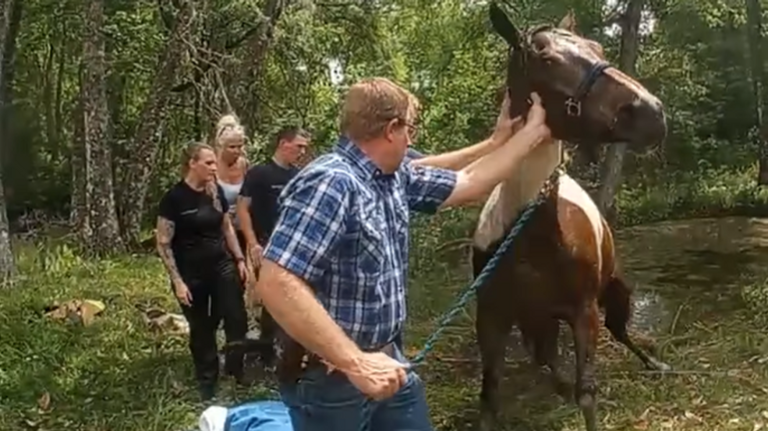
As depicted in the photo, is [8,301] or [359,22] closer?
[8,301]

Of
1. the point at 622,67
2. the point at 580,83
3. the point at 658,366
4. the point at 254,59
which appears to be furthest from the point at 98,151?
the point at 580,83

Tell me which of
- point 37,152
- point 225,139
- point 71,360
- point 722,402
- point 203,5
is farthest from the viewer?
point 37,152

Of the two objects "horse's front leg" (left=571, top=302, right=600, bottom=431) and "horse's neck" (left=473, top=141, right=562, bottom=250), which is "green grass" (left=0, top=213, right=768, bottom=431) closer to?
"horse's front leg" (left=571, top=302, right=600, bottom=431)

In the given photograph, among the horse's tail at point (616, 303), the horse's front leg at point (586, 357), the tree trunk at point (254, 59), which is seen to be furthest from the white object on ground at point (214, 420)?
the tree trunk at point (254, 59)

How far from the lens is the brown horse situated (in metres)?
4.46

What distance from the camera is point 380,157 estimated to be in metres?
3.05

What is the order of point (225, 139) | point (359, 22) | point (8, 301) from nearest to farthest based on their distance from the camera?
point (225, 139)
point (8, 301)
point (359, 22)

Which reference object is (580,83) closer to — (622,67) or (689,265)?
(689,265)

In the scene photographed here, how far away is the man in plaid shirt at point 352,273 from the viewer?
9.35ft

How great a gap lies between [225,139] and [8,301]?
11.4 feet

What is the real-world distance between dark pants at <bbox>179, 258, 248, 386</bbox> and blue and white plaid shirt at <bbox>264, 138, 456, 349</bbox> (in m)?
3.57

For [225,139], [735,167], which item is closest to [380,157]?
[225,139]

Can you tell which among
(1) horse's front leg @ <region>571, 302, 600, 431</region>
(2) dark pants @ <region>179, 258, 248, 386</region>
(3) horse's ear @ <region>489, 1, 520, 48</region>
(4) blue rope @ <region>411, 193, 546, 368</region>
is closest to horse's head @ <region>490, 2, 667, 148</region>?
(3) horse's ear @ <region>489, 1, 520, 48</region>

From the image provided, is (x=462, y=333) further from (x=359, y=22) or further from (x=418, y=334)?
(x=359, y=22)
